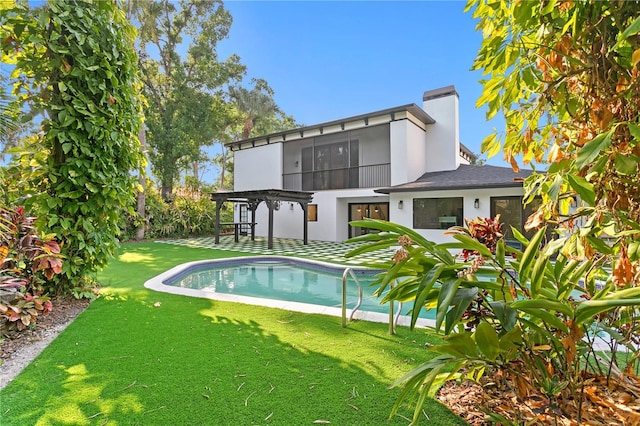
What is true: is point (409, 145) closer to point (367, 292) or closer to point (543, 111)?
point (367, 292)

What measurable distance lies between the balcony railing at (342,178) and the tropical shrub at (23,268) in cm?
1227

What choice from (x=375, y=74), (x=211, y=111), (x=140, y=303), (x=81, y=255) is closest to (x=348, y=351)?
(x=140, y=303)

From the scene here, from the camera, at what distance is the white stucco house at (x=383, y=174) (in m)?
11.4

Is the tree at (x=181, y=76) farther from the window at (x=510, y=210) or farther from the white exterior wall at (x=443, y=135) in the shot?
the window at (x=510, y=210)

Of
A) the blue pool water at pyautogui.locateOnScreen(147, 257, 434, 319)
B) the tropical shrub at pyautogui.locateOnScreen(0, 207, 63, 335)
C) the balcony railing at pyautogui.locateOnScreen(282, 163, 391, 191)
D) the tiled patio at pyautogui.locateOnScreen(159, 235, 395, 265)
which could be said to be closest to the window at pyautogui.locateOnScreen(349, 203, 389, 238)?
the balcony railing at pyautogui.locateOnScreen(282, 163, 391, 191)

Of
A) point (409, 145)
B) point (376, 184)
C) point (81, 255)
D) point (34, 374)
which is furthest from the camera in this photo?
point (376, 184)

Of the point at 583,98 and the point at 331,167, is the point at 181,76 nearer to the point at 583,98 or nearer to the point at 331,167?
the point at 331,167

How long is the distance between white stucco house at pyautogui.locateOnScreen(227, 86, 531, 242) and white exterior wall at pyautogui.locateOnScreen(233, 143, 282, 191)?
0.06 meters

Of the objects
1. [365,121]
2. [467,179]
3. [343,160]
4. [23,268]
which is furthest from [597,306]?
[343,160]

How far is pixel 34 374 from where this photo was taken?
246cm

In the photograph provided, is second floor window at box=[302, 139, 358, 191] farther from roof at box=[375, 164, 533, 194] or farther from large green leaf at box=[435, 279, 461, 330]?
large green leaf at box=[435, 279, 461, 330]

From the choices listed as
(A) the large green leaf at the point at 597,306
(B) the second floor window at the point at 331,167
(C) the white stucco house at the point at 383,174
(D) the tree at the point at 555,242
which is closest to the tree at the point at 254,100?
(C) the white stucco house at the point at 383,174

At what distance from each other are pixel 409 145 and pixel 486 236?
12001 millimetres

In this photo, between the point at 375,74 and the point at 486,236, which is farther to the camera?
the point at 375,74
